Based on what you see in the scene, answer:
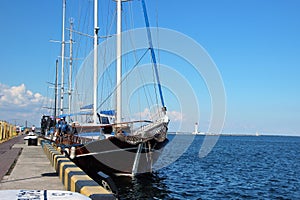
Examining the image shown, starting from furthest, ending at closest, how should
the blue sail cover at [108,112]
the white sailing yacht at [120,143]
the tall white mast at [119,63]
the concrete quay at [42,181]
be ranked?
the blue sail cover at [108,112] < the tall white mast at [119,63] < the white sailing yacht at [120,143] < the concrete quay at [42,181]

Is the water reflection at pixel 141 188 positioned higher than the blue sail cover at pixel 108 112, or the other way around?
the blue sail cover at pixel 108 112

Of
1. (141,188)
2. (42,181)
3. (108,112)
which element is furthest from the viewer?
(108,112)

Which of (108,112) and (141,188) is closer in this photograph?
(141,188)

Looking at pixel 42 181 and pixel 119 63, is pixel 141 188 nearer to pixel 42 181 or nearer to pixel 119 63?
pixel 119 63

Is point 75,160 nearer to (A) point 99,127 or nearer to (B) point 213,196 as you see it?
(A) point 99,127

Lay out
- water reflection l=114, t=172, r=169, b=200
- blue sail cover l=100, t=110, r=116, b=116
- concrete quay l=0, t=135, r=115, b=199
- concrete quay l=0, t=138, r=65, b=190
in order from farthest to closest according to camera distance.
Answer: blue sail cover l=100, t=110, r=116, b=116
water reflection l=114, t=172, r=169, b=200
concrete quay l=0, t=138, r=65, b=190
concrete quay l=0, t=135, r=115, b=199

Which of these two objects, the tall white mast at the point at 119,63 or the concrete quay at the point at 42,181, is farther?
the tall white mast at the point at 119,63

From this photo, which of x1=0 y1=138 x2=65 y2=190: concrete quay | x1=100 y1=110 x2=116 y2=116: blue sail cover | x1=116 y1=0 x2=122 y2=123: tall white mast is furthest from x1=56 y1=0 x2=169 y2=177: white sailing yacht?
x1=0 y1=138 x2=65 y2=190: concrete quay

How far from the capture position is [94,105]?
29.8 metres

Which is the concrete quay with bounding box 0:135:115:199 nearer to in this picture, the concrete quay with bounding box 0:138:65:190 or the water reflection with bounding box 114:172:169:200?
the concrete quay with bounding box 0:138:65:190

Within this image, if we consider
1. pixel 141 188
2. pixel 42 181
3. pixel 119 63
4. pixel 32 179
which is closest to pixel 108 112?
pixel 119 63

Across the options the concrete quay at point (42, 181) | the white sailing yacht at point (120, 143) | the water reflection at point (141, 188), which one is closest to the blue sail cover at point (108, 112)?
the white sailing yacht at point (120, 143)

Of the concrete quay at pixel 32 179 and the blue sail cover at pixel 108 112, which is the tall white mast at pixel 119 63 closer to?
the blue sail cover at pixel 108 112

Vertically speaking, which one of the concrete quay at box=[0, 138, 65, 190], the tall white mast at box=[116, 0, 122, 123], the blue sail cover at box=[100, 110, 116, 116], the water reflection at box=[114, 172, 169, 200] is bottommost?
the water reflection at box=[114, 172, 169, 200]
